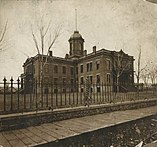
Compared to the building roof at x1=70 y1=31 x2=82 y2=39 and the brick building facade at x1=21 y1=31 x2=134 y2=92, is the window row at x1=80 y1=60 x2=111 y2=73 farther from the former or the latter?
the building roof at x1=70 y1=31 x2=82 y2=39

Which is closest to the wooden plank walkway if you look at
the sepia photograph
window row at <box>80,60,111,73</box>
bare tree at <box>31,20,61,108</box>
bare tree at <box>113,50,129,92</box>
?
the sepia photograph

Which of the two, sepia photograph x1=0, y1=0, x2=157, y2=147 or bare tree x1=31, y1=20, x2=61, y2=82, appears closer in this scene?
sepia photograph x1=0, y1=0, x2=157, y2=147

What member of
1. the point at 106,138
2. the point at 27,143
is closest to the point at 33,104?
the point at 27,143

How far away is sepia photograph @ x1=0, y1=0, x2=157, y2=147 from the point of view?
166cm

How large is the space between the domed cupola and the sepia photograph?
0.04 ft

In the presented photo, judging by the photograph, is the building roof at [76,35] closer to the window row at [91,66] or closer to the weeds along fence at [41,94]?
the window row at [91,66]

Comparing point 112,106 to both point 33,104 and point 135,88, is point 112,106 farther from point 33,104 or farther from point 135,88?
point 33,104

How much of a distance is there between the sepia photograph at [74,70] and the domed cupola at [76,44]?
1 centimetres

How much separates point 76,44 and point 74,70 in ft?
1.70

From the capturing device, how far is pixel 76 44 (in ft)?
6.42

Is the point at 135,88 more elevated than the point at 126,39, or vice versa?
the point at 126,39

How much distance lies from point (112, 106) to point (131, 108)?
23.5 inches

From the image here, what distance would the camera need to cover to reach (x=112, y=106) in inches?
109

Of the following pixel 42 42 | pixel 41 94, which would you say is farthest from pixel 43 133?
pixel 42 42
